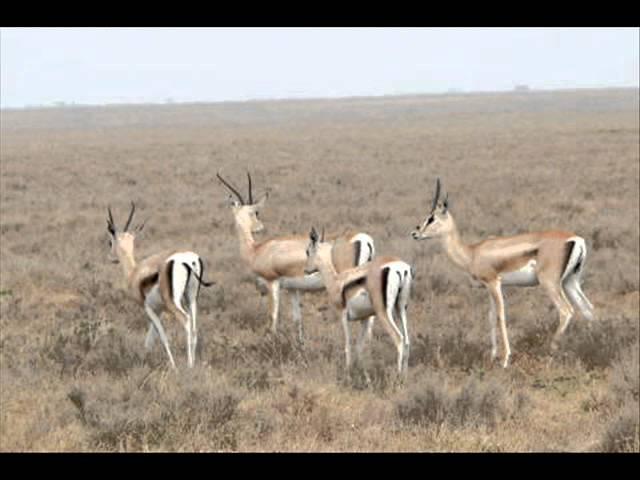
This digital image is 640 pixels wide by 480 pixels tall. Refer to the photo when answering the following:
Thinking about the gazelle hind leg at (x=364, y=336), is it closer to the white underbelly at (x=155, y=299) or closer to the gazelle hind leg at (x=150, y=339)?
the white underbelly at (x=155, y=299)

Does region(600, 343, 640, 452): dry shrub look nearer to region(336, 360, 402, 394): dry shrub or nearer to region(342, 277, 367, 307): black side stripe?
region(336, 360, 402, 394): dry shrub

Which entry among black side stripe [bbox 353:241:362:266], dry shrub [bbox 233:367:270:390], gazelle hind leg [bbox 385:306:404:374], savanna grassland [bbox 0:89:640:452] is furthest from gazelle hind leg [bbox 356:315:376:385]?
black side stripe [bbox 353:241:362:266]

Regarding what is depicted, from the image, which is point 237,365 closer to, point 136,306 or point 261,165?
point 136,306

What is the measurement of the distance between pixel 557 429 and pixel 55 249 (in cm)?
1282

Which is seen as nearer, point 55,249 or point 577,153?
point 55,249

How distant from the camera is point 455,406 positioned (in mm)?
6926

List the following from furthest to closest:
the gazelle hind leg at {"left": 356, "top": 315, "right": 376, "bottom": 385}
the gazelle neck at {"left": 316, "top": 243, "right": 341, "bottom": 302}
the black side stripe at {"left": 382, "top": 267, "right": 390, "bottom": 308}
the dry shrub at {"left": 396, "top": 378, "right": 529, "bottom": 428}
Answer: the gazelle neck at {"left": 316, "top": 243, "right": 341, "bottom": 302}
the black side stripe at {"left": 382, "top": 267, "right": 390, "bottom": 308}
the gazelle hind leg at {"left": 356, "top": 315, "right": 376, "bottom": 385}
the dry shrub at {"left": 396, "top": 378, "right": 529, "bottom": 428}

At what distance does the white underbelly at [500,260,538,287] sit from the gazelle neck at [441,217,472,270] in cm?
51

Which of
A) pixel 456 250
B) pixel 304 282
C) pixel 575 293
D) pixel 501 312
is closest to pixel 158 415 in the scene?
pixel 304 282

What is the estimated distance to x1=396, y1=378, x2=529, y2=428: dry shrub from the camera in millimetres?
6719

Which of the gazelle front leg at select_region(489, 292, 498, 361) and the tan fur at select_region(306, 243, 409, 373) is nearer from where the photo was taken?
the tan fur at select_region(306, 243, 409, 373)

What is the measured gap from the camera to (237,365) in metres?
8.54
